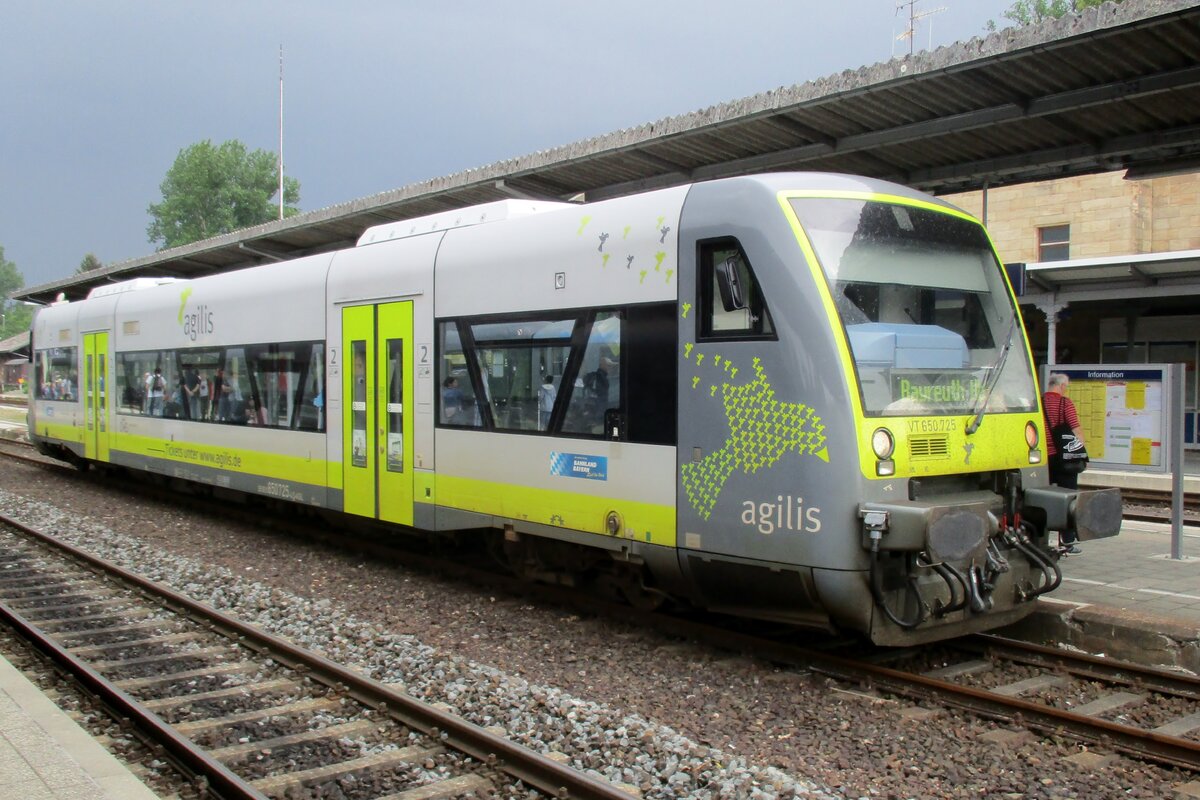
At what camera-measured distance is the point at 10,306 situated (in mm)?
176375

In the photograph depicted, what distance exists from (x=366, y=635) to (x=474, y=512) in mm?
1490

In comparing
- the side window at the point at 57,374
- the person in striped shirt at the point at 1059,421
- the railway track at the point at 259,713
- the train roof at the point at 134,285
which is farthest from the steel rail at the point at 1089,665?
the side window at the point at 57,374

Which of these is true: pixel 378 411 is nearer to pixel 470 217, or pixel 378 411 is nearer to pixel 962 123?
pixel 470 217

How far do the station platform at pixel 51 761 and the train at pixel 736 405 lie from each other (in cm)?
345

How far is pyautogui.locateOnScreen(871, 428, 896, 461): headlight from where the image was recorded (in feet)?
19.1

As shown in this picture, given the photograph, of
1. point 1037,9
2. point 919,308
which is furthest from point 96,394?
point 1037,9

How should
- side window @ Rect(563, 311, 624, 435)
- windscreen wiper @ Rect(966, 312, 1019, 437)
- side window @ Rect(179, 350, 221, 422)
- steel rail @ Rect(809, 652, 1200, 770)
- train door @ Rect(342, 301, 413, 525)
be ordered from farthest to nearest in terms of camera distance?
side window @ Rect(179, 350, 221, 422)
train door @ Rect(342, 301, 413, 525)
side window @ Rect(563, 311, 624, 435)
windscreen wiper @ Rect(966, 312, 1019, 437)
steel rail @ Rect(809, 652, 1200, 770)

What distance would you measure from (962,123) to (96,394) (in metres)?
13.6

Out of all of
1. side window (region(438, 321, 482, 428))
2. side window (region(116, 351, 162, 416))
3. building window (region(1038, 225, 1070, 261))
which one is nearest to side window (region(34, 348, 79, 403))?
side window (region(116, 351, 162, 416))

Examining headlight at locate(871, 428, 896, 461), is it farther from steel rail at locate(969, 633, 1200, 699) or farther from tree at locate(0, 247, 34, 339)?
tree at locate(0, 247, 34, 339)

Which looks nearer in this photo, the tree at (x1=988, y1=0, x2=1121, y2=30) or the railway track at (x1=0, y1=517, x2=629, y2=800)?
the railway track at (x1=0, y1=517, x2=629, y2=800)

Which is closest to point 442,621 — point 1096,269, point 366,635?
point 366,635

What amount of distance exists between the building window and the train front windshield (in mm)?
21195

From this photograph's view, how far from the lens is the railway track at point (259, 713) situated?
188 inches
